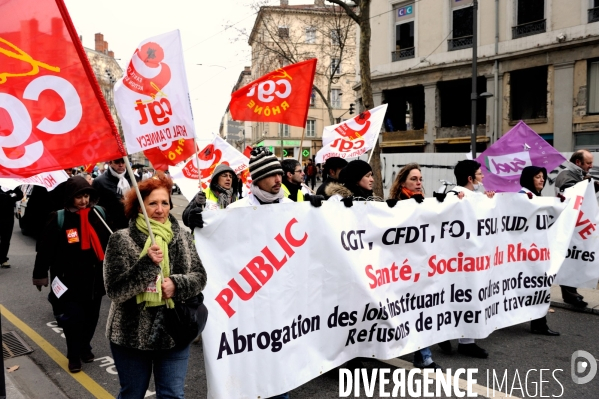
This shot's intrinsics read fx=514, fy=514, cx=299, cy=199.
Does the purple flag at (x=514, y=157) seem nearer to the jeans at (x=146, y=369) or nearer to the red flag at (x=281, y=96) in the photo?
the red flag at (x=281, y=96)

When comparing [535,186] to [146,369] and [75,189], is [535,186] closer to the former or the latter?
[146,369]

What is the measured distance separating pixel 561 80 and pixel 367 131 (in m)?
17.3

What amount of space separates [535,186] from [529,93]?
800 inches

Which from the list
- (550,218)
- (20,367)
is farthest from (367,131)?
(20,367)

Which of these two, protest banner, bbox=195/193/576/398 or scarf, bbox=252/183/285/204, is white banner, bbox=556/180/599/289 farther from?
scarf, bbox=252/183/285/204

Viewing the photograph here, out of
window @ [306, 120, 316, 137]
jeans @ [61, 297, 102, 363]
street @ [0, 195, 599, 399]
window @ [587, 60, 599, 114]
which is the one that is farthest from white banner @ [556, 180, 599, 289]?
window @ [306, 120, 316, 137]

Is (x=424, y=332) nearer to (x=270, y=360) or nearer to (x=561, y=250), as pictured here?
(x=270, y=360)

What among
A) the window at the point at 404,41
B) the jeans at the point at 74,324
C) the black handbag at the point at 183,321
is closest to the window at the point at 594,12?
the window at the point at 404,41

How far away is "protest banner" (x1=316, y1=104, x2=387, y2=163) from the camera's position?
8055mm

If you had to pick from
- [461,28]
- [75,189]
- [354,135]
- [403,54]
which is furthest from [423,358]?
[403,54]

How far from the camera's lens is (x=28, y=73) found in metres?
2.51

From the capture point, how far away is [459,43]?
82.0 ft

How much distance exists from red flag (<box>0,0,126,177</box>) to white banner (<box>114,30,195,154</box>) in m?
2.66

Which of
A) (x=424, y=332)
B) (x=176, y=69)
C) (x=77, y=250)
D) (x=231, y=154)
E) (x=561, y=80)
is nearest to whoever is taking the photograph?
(x=424, y=332)
